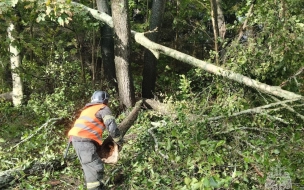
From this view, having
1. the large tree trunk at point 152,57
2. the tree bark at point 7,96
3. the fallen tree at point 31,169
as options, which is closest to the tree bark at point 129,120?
the fallen tree at point 31,169

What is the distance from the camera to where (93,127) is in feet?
14.4

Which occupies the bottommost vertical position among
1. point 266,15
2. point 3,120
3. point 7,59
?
point 3,120

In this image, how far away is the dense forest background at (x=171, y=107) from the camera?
3.74m

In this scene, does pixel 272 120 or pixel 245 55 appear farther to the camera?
pixel 245 55

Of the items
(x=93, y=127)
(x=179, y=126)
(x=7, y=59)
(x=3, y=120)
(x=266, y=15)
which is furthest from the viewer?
(x=7, y=59)

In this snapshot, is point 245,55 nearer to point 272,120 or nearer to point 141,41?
point 272,120

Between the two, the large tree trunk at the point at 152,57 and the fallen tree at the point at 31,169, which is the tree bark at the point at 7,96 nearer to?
the large tree trunk at the point at 152,57

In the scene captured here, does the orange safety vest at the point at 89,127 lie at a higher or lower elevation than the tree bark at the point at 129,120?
higher

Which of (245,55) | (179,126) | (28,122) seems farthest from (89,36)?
(179,126)

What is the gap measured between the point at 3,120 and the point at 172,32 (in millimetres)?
6312

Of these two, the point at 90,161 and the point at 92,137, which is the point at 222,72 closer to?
the point at 92,137

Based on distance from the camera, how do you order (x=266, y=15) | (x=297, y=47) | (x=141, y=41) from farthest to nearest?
1. (x=141, y=41)
2. (x=266, y=15)
3. (x=297, y=47)

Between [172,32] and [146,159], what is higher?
[172,32]

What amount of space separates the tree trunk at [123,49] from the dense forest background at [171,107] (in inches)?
0.9
